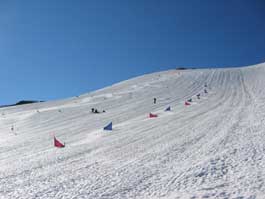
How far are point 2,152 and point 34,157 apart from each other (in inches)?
56.5

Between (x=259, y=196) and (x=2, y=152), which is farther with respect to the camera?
(x=2, y=152)

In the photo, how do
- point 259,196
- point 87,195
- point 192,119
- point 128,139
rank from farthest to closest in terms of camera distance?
point 192,119 < point 128,139 < point 87,195 < point 259,196

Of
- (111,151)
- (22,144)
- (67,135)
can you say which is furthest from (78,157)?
(67,135)

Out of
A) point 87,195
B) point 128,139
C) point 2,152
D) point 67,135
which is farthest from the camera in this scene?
point 67,135

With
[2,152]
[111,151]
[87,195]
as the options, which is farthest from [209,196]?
[2,152]

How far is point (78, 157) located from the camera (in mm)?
6398

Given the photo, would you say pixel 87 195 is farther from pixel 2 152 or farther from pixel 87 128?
pixel 87 128

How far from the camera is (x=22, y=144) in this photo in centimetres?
849

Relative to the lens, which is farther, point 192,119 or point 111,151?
point 192,119

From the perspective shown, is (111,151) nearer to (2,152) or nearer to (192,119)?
(2,152)

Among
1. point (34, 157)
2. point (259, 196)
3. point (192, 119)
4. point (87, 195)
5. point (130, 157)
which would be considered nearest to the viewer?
point (259, 196)

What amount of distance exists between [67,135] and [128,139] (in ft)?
8.99

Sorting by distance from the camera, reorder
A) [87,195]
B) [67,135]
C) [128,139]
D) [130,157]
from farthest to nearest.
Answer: [67,135] < [128,139] < [130,157] < [87,195]

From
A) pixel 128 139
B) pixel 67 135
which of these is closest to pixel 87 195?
pixel 128 139
